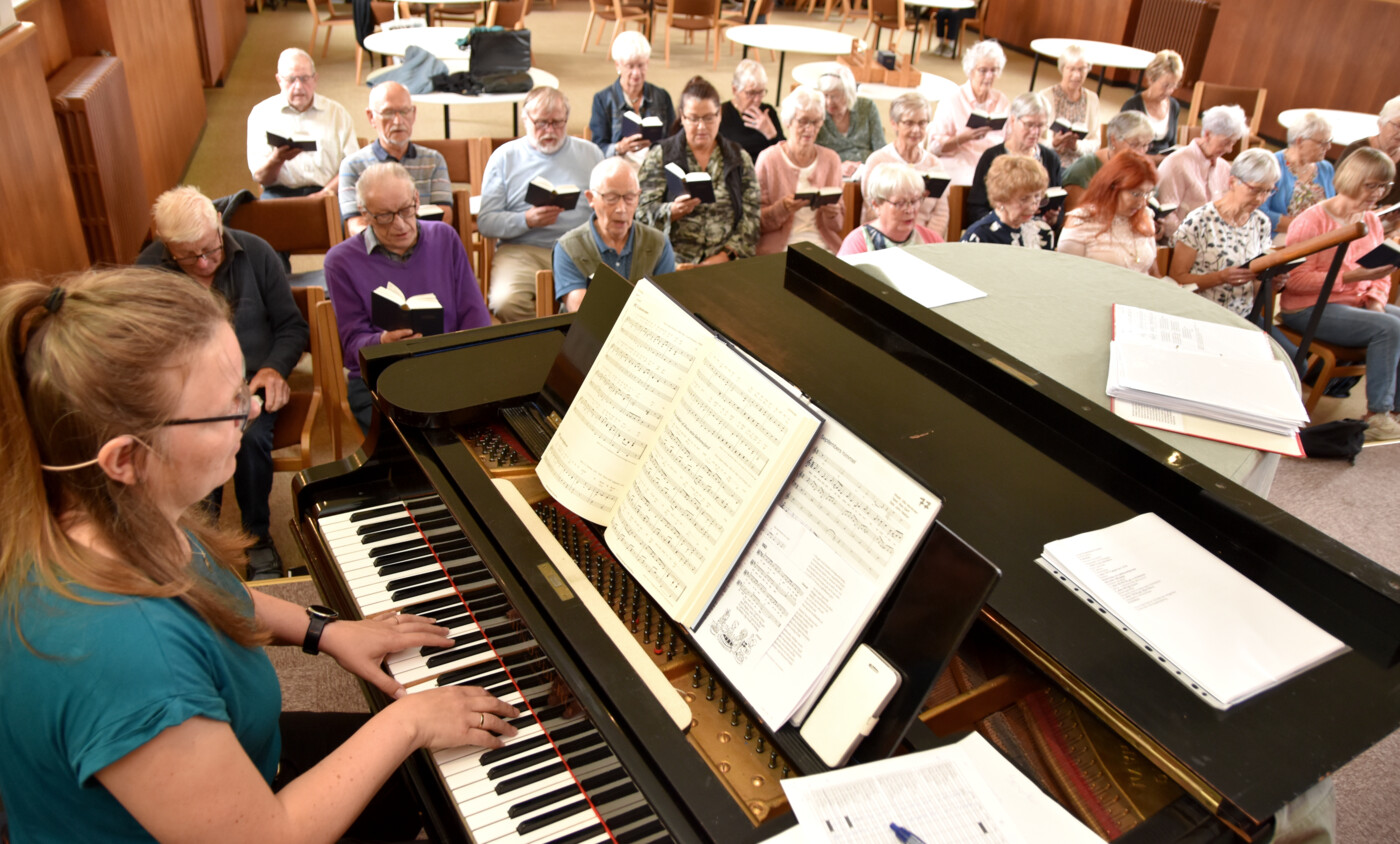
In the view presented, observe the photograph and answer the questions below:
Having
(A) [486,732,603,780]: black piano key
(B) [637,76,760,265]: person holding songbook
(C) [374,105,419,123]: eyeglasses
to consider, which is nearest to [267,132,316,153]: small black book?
(C) [374,105,419,123]: eyeglasses

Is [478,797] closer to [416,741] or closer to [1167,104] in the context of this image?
[416,741]

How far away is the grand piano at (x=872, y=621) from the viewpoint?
56.1 inches

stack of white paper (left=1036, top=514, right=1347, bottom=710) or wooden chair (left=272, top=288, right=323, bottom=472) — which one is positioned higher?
stack of white paper (left=1036, top=514, right=1347, bottom=710)

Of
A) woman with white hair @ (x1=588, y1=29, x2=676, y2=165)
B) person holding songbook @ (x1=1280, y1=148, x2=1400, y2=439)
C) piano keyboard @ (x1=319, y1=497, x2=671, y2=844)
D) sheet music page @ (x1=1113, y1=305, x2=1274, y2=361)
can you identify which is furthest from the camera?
woman with white hair @ (x1=588, y1=29, x2=676, y2=165)

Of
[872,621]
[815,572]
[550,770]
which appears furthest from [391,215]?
[872,621]

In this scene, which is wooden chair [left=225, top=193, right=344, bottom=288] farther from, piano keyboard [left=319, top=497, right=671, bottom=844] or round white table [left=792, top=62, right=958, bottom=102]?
round white table [left=792, top=62, right=958, bottom=102]

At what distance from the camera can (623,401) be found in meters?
1.83

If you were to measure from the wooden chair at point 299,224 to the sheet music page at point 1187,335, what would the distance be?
3202 mm

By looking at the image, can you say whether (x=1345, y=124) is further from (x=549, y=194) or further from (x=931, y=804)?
(x=931, y=804)

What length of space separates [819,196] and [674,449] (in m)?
3.47

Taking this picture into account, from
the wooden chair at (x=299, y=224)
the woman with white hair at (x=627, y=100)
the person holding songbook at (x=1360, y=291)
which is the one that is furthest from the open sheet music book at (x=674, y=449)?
the woman with white hair at (x=627, y=100)

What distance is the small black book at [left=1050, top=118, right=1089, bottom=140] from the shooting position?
21.9ft

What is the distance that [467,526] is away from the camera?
1897 millimetres

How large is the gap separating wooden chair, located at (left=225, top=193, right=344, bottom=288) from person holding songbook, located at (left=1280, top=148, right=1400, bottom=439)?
471 cm
